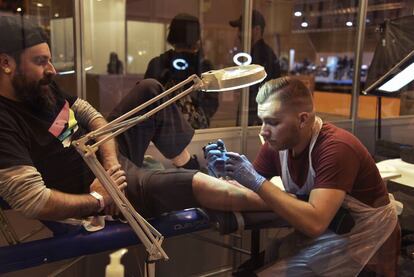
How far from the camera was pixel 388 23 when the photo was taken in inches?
109

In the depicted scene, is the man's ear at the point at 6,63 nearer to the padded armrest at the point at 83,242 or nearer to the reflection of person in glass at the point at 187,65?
the padded armrest at the point at 83,242

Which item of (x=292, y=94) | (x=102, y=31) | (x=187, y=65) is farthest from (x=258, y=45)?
(x=292, y=94)

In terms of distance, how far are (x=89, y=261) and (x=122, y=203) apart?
26.8 inches

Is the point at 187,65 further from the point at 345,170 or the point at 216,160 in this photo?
the point at 345,170

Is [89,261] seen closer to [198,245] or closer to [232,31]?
[198,245]

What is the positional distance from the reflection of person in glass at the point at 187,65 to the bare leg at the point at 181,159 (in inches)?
8.8

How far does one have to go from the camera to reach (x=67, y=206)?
1.40m

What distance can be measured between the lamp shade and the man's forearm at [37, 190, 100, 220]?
0.55 m

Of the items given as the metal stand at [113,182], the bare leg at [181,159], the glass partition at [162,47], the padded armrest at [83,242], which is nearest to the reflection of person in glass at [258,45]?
the glass partition at [162,47]

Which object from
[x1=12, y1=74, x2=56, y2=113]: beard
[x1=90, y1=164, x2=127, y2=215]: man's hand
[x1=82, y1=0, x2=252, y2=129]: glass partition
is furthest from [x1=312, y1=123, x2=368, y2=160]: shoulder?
[x1=12, y1=74, x2=56, y2=113]: beard

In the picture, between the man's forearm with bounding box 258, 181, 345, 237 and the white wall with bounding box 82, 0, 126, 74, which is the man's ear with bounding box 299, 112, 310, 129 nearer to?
the man's forearm with bounding box 258, 181, 345, 237

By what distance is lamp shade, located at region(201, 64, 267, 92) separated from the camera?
4.23 ft

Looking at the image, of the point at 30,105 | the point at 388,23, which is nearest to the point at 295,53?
the point at 388,23

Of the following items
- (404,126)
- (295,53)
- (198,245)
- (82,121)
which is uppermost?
(295,53)
